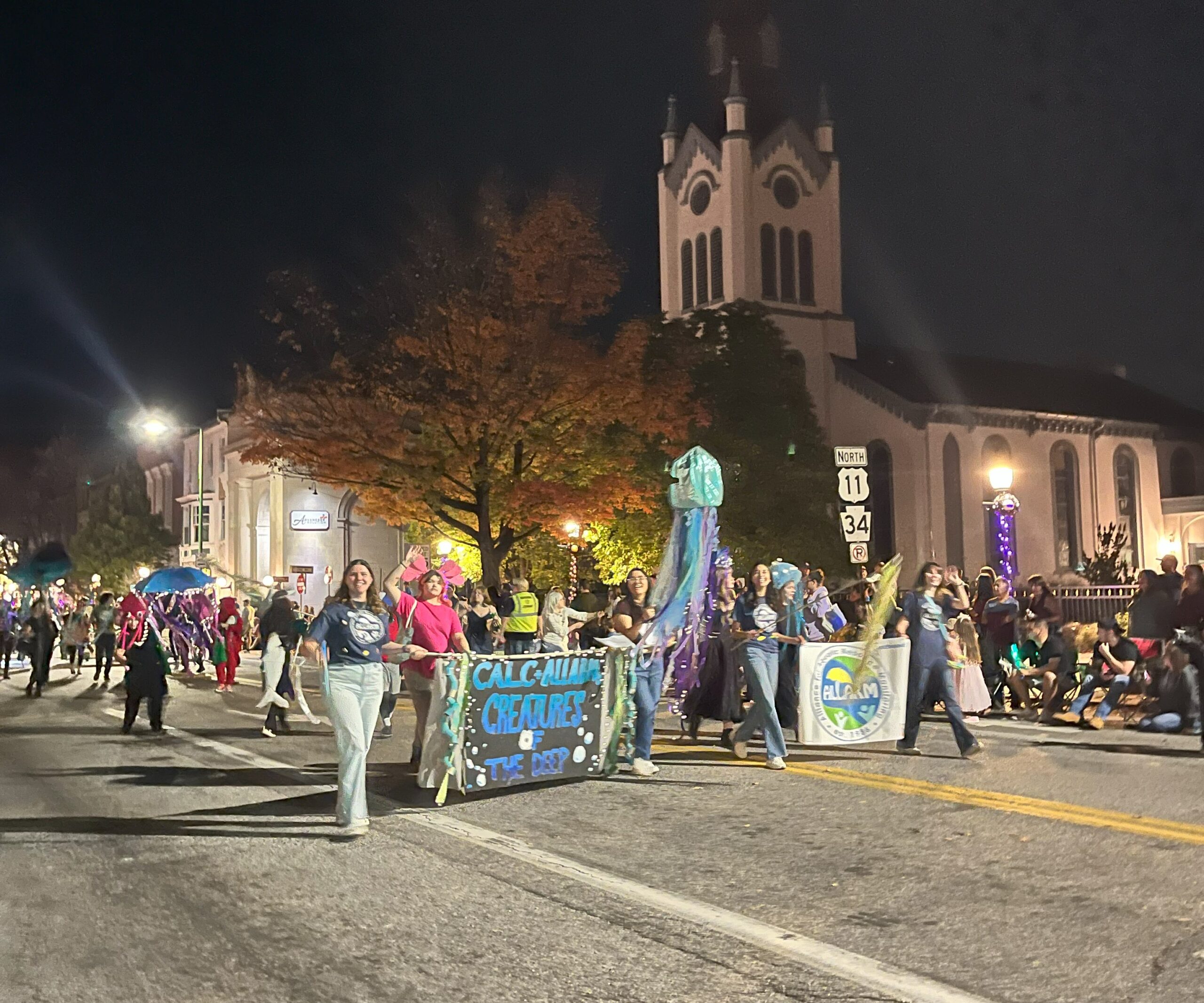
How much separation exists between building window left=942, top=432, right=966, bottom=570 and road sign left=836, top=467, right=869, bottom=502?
34144 millimetres

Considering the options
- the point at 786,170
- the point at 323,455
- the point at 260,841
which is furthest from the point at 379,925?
the point at 786,170

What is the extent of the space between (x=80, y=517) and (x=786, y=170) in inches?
2081

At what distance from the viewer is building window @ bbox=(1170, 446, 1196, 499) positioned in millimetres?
65188

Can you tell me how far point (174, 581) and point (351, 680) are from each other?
13833 mm

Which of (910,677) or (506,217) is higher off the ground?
(506,217)

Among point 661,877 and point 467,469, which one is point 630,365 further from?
point 661,877

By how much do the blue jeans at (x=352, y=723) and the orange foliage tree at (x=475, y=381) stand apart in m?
16.7

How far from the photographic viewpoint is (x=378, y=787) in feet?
32.7

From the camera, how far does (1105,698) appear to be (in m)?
13.9

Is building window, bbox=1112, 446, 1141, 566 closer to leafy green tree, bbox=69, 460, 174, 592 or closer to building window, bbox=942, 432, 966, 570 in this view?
building window, bbox=942, 432, 966, 570

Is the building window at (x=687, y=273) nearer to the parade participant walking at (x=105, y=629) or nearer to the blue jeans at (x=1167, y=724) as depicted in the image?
the parade participant walking at (x=105, y=629)

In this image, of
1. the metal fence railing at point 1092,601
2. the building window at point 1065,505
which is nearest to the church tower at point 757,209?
the building window at point 1065,505

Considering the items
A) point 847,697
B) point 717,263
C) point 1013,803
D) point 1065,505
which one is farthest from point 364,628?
point 1065,505

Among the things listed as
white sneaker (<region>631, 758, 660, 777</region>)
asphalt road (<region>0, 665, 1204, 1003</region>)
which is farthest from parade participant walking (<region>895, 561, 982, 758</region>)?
white sneaker (<region>631, 758, 660, 777</region>)
